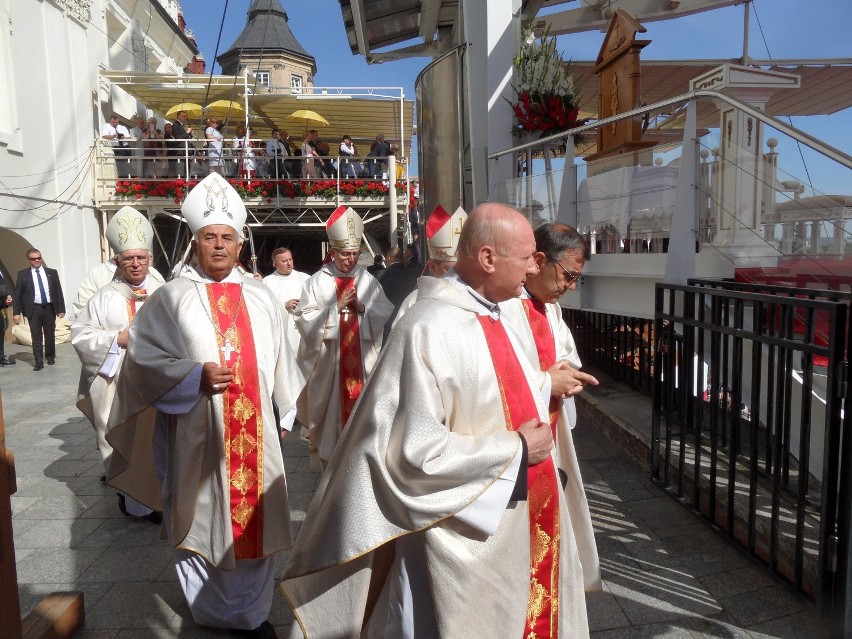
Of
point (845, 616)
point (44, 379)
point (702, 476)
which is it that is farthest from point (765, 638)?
point (44, 379)

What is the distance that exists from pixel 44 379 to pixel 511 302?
9.43 meters

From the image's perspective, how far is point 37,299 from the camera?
1128cm

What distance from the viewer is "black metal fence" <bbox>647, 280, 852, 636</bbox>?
9.42ft

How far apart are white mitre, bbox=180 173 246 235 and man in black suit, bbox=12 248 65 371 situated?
923cm

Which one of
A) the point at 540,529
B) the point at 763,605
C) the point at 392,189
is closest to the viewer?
the point at 540,529

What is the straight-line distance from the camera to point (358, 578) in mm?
2205

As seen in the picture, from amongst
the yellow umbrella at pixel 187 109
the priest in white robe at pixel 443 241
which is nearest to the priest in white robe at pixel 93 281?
the priest in white robe at pixel 443 241

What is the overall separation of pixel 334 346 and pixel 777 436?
336cm

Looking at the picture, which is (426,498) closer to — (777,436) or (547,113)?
(777,436)

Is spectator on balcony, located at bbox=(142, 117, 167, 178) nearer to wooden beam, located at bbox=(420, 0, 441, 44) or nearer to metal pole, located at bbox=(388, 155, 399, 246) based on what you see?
metal pole, located at bbox=(388, 155, 399, 246)

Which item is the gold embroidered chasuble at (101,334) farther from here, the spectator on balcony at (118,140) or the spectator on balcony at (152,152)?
the spectator on balcony at (118,140)

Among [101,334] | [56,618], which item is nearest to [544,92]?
[101,334]

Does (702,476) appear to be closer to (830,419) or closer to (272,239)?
(830,419)

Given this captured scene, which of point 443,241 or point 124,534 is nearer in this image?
point 124,534
